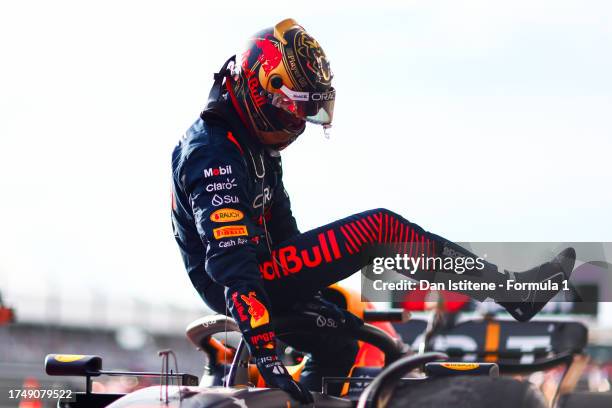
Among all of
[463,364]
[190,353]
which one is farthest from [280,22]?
[190,353]

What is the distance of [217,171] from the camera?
15.5 ft

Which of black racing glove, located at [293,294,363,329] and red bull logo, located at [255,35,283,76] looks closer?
red bull logo, located at [255,35,283,76]

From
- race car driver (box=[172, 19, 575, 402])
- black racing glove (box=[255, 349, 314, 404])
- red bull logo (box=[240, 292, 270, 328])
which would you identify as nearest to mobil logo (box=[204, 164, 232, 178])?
race car driver (box=[172, 19, 575, 402])

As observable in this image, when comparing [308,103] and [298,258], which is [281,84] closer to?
[308,103]

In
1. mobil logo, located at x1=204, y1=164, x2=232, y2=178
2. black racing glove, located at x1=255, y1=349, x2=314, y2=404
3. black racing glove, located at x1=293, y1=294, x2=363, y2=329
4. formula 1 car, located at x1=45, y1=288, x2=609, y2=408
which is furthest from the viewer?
black racing glove, located at x1=293, y1=294, x2=363, y2=329

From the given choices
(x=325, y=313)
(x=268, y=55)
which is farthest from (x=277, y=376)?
(x=268, y=55)

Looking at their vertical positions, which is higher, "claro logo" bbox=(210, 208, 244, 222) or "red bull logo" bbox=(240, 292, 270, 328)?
"claro logo" bbox=(210, 208, 244, 222)

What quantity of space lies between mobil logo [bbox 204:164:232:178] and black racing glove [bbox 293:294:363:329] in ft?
2.88

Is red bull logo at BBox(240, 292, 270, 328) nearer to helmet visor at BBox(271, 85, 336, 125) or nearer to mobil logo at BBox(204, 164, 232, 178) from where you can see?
mobil logo at BBox(204, 164, 232, 178)

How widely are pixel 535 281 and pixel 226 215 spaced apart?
1.59 meters

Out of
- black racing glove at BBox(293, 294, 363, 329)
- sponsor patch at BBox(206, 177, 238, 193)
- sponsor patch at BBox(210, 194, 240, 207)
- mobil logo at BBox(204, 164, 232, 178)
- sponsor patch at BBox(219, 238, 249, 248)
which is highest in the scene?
mobil logo at BBox(204, 164, 232, 178)

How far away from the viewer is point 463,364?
4.29 m

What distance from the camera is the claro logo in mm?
4613

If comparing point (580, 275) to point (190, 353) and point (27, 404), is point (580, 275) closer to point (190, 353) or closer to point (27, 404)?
point (27, 404)
